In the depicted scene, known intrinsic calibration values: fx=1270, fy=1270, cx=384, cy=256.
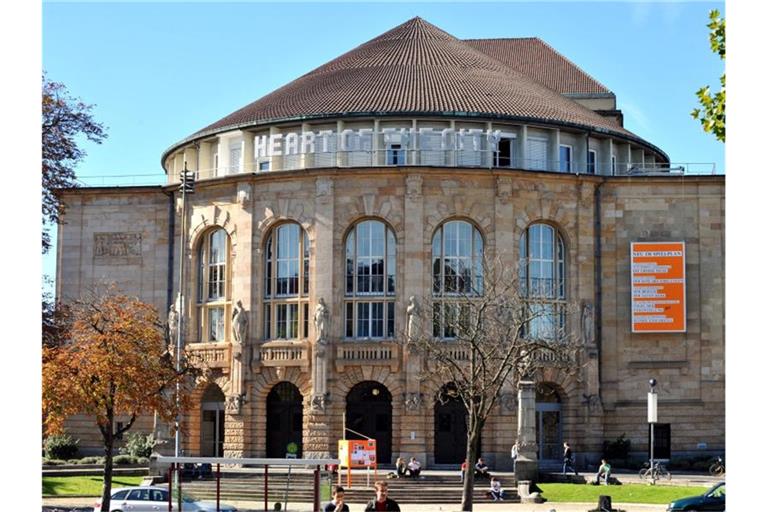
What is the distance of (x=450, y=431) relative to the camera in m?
60.4

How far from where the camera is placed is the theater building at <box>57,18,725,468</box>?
60.3 m

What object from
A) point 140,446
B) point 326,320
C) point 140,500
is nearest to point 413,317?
point 326,320

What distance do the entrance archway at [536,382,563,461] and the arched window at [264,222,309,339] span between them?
12.1m

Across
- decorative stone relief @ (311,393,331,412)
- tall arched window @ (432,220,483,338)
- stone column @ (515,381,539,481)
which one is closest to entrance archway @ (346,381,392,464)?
decorative stone relief @ (311,393,331,412)

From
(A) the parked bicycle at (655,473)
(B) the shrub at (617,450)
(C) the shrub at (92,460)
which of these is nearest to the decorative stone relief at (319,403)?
(C) the shrub at (92,460)

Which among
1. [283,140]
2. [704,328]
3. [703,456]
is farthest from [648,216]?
[283,140]

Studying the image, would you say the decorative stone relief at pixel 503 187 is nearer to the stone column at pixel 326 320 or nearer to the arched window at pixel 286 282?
the stone column at pixel 326 320

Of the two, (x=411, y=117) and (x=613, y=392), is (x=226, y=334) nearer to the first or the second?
(x=411, y=117)

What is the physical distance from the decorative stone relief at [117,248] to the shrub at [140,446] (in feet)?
31.5

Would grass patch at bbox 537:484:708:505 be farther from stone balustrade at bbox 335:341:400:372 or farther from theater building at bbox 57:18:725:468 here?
stone balustrade at bbox 335:341:400:372

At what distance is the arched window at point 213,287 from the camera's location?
63.7m

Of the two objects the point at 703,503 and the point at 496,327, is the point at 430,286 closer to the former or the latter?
the point at 496,327

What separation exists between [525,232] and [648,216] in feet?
21.3

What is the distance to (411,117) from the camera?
6231cm
